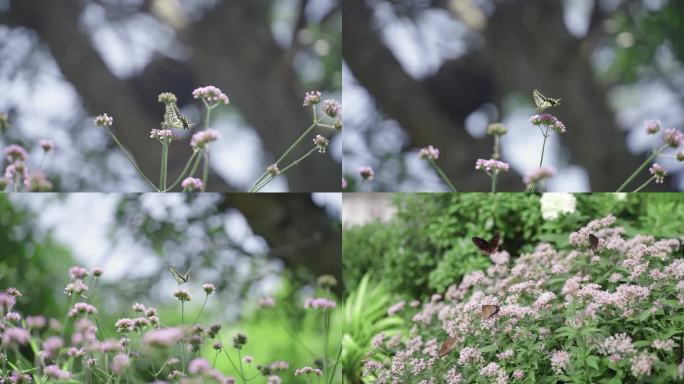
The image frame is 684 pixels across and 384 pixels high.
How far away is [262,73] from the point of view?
2.66 metres

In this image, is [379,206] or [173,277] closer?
[173,277]

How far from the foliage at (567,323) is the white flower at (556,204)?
16 centimetres

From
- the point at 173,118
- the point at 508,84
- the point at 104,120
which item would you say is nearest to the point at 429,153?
the point at 508,84

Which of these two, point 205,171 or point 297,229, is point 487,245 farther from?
point 205,171

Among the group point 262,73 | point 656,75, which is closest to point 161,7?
point 262,73

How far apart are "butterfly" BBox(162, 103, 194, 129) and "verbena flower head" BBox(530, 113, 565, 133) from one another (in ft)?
4.00

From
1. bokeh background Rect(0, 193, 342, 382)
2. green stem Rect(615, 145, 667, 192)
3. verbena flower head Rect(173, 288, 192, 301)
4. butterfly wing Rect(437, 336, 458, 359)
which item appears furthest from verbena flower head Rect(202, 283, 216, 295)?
green stem Rect(615, 145, 667, 192)

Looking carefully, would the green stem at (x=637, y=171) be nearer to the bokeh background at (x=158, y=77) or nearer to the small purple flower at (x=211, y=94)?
the bokeh background at (x=158, y=77)

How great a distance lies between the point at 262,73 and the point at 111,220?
0.75 meters

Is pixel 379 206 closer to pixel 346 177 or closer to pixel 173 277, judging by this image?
pixel 346 177

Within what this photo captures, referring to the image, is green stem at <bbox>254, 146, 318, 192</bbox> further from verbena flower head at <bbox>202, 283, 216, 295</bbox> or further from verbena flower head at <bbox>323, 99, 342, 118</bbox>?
verbena flower head at <bbox>202, 283, 216, 295</bbox>

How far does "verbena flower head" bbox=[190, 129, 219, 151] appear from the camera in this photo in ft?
7.75

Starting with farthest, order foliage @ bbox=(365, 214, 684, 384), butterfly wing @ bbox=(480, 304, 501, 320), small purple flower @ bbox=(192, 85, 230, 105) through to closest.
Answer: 1. small purple flower @ bbox=(192, 85, 230, 105)
2. butterfly wing @ bbox=(480, 304, 501, 320)
3. foliage @ bbox=(365, 214, 684, 384)

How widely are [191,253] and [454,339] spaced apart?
991 millimetres
